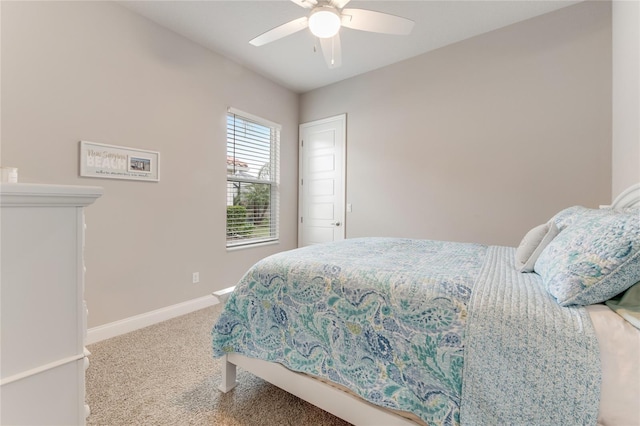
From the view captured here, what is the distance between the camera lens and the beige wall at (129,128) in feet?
6.53

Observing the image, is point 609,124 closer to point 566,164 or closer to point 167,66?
point 566,164

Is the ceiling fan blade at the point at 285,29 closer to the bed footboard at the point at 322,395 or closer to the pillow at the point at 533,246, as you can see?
the pillow at the point at 533,246

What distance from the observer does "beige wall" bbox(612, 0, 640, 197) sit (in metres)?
1.90

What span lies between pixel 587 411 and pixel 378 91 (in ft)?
11.4

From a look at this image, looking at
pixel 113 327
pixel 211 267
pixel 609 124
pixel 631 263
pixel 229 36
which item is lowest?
pixel 113 327

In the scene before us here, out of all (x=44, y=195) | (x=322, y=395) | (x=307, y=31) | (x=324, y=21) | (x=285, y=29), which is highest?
(x=307, y=31)

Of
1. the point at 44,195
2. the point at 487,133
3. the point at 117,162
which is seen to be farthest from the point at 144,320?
the point at 487,133

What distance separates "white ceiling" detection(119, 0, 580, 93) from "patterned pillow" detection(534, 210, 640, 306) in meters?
2.31

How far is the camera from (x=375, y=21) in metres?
1.87

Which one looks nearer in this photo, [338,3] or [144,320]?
[338,3]

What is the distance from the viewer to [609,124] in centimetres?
235

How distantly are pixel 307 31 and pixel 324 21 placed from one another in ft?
3.95

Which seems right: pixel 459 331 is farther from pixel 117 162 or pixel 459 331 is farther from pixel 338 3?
pixel 117 162

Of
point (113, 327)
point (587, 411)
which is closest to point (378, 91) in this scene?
point (587, 411)
